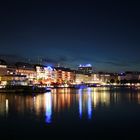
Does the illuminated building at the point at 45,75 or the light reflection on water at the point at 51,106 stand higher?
the illuminated building at the point at 45,75

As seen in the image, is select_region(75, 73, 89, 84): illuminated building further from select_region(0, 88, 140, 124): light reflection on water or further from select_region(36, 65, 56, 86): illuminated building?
select_region(0, 88, 140, 124): light reflection on water

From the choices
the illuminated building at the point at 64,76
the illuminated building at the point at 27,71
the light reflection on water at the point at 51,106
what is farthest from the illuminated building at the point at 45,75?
the light reflection on water at the point at 51,106

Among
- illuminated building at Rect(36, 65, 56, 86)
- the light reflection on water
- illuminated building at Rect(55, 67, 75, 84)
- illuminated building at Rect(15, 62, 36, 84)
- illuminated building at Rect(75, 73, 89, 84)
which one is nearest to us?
the light reflection on water

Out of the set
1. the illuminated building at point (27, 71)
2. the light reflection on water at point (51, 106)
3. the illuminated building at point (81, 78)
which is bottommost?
the light reflection on water at point (51, 106)

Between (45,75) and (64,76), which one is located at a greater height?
(45,75)

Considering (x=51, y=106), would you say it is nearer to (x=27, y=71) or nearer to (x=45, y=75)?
(x=27, y=71)

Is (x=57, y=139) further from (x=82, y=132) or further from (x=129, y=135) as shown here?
(x=129, y=135)

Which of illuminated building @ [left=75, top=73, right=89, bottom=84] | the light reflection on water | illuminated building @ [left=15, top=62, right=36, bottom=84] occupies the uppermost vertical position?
illuminated building @ [left=15, top=62, right=36, bottom=84]

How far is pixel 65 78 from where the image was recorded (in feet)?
542

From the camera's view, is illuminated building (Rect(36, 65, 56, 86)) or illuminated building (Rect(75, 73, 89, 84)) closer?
illuminated building (Rect(36, 65, 56, 86))

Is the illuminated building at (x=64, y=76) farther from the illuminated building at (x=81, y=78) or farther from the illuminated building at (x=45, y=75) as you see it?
the illuminated building at (x=45, y=75)

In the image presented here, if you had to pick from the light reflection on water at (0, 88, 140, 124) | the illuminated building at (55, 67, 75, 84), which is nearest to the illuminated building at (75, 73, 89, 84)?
the illuminated building at (55, 67, 75, 84)

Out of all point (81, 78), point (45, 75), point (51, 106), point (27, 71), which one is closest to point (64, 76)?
point (81, 78)

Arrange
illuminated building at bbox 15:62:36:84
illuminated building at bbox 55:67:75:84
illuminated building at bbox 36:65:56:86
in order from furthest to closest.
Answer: illuminated building at bbox 55:67:75:84 → illuminated building at bbox 36:65:56:86 → illuminated building at bbox 15:62:36:84
